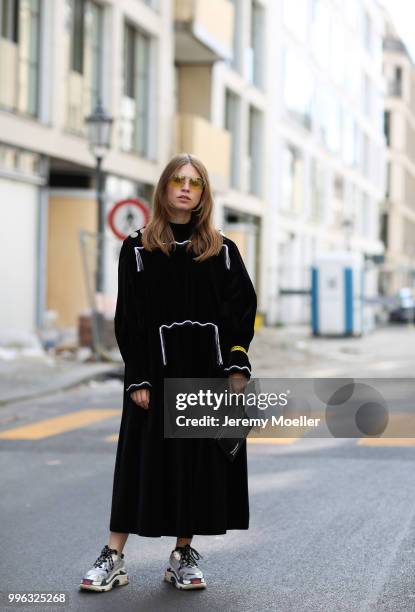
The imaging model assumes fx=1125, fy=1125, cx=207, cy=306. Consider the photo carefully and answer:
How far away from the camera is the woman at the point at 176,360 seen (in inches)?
175

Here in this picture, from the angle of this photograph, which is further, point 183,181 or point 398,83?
point 398,83

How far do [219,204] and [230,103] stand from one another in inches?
143

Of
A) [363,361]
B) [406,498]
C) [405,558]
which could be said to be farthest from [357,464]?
[363,361]

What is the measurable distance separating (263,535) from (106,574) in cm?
130

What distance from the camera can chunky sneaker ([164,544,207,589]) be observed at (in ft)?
15.0

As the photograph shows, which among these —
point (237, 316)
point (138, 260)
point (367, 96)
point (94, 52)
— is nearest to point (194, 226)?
point (138, 260)

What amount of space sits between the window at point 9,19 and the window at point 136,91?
15.5 feet

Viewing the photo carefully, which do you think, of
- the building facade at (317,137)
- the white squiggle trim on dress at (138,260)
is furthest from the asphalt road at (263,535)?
the building facade at (317,137)

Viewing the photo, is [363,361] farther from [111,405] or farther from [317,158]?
[317,158]

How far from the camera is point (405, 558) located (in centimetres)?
508

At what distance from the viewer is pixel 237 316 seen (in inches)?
179

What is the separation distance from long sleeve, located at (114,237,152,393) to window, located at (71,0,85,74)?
17.7 m

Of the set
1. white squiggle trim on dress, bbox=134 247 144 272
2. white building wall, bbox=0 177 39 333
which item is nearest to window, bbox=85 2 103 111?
white building wall, bbox=0 177 39 333

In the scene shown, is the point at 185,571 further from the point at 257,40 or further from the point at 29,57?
the point at 257,40
